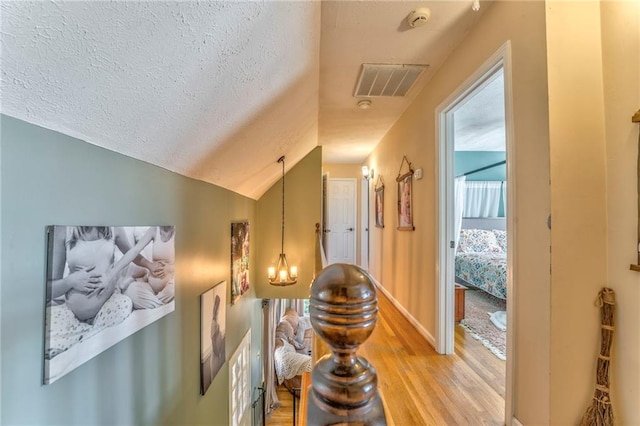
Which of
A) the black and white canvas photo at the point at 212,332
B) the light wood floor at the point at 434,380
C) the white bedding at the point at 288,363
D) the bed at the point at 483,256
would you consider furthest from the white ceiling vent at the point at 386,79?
the white bedding at the point at 288,363

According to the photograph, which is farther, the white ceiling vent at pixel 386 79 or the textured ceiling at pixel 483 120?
the textured ceiling at pixel 483 120

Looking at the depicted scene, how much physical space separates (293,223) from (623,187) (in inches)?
131

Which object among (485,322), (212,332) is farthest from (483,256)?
(212,332)

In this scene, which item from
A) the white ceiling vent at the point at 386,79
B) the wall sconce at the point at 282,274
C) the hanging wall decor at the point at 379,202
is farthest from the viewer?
the hanging wall decor at the point at 379,202

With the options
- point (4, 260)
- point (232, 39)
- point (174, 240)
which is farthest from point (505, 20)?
point (4, 260)

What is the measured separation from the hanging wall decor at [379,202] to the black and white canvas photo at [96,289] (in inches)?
143

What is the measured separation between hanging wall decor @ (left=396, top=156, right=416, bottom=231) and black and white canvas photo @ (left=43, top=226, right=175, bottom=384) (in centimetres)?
251

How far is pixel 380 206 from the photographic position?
471cm

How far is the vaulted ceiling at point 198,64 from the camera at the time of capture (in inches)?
27.5

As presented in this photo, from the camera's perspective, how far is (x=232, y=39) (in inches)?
42.7

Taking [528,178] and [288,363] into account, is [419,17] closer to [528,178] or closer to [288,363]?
[528,178]

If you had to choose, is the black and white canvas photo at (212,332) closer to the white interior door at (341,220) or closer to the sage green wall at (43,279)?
the sage green wall at (43,279)

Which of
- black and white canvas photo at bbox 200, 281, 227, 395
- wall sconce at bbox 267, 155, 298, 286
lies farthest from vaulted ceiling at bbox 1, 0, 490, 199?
wall sconce at bbox 267, 155, 298, 286

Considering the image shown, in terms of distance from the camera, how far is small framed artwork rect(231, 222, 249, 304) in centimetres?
286
